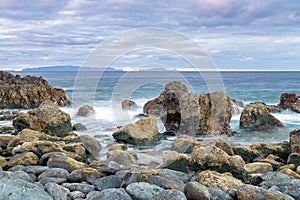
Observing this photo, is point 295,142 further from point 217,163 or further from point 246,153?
point 217,163

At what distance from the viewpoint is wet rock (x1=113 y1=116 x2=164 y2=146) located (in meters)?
12.5

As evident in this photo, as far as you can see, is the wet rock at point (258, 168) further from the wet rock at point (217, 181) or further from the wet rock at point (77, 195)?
the wet rock at point (77, 195)

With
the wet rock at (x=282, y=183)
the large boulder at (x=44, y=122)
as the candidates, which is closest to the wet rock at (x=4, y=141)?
the large boulder at (x=44, y=122)

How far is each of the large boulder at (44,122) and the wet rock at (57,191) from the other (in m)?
8.30

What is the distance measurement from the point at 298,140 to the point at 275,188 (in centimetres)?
490

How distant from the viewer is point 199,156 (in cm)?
802

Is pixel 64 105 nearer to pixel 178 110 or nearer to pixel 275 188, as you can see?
pixel 178 110

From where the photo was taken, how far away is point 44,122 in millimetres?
13578

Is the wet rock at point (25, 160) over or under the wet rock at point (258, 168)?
over

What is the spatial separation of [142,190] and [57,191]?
1315mm

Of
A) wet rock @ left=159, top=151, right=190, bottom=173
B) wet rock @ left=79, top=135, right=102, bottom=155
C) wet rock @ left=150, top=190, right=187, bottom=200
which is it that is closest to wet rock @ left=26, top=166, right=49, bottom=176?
wet rock @ left=159, top=151, right=190, bottom=173

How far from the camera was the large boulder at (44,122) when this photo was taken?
13531 mm

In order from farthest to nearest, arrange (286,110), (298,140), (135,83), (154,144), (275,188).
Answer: (135,83), (286,110), (154,144), (298,140), (275,188)

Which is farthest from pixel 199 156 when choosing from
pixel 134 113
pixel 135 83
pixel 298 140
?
pixel 135 83
